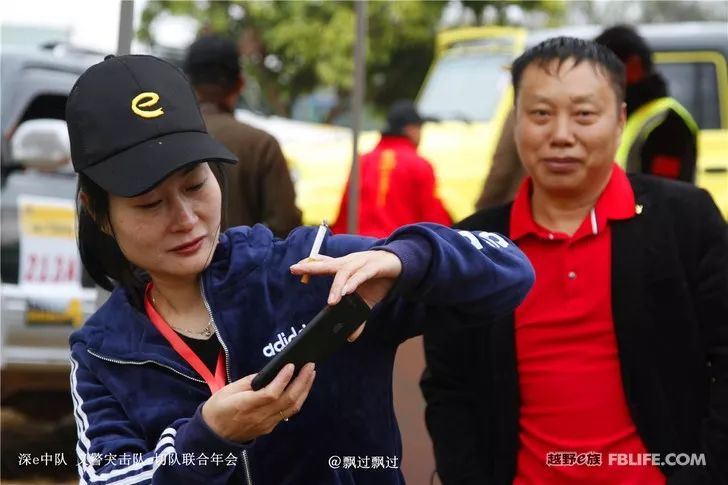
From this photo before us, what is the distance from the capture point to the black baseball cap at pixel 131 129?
71.4 inches

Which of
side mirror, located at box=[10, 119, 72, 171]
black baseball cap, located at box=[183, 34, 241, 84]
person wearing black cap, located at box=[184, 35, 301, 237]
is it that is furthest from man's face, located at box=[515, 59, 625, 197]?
side mirror, located at box=[10, 119, 72, 171]

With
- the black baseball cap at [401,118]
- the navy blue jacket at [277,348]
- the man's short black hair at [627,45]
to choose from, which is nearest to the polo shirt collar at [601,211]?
the navy blue jacket at [277,348]

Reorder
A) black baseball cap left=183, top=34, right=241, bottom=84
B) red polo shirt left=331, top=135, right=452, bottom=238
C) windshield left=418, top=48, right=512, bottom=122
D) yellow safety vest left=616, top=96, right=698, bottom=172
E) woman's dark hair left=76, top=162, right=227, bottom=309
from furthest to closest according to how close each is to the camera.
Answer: windshield left=418, top=48, right=512, bottom=122
red polo shirt left=331, top=135, right=452, bottom=238
black baseball cap left=183, top=34, right=241, bottom=84
yellow safety vest left=616, top=96, right=698, bottom=172
woman's dark hair left=76, top=162, right=227, bottom=309

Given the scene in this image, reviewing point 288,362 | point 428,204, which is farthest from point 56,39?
point 288,362

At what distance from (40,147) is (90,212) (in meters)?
3.54

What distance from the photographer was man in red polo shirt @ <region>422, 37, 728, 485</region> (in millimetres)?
2260

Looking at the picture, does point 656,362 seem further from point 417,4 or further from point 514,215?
point 417,4

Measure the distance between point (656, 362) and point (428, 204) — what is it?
438cm

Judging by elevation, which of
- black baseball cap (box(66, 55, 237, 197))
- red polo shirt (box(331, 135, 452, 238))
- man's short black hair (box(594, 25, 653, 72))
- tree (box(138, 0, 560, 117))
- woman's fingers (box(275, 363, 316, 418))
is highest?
black baseball cap (box(66, 55, 237, 197))

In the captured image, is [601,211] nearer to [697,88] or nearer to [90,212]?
[90,212]

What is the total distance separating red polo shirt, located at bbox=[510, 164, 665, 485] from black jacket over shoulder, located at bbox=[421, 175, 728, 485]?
0.02 m

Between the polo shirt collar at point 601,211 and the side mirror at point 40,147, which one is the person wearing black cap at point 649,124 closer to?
the polo shirt collar at point 601,211

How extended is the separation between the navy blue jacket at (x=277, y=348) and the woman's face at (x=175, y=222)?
6 centimetres

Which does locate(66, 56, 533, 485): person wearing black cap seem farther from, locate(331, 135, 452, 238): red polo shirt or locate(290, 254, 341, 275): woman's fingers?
locate(331, 135, 452, 238): red polo shirt
